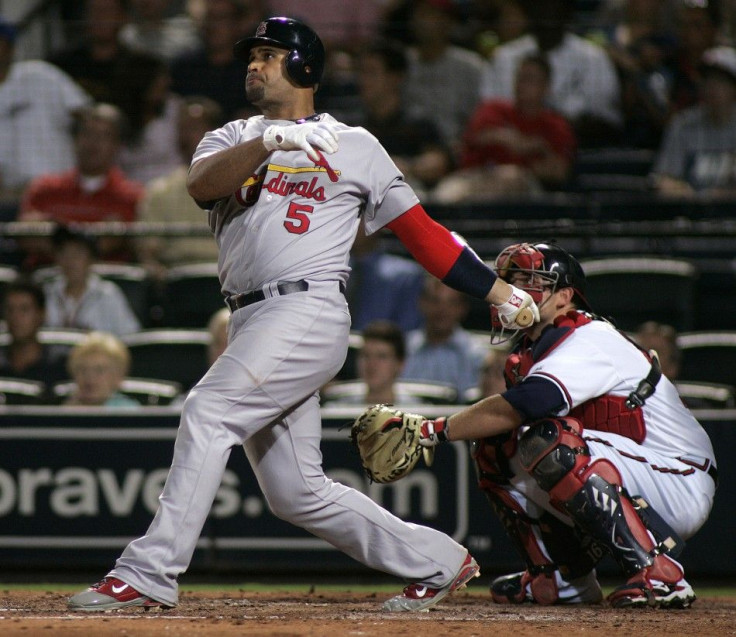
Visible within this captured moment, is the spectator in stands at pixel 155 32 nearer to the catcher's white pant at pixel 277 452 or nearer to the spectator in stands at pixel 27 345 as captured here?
the spectator in stands at pixel 27 345

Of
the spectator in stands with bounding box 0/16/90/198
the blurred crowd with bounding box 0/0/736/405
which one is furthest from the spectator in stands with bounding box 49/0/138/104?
the spectator in stands with bounding box 0/16/90/198

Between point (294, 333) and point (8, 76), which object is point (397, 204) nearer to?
point (294, 333)

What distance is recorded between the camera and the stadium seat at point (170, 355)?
21.8 feet

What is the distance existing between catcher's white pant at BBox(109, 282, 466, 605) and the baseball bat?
564 millimetres

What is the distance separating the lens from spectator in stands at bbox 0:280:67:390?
665 centimetres

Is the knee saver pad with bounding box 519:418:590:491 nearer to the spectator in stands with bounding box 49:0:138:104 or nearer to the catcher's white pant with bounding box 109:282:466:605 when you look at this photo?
the catcher's white pant with bounding box 109:282:466:605

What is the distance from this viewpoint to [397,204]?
383 centimetres

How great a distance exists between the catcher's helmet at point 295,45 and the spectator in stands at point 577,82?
474 centimetres

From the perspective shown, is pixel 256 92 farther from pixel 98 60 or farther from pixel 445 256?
pixel 98 60

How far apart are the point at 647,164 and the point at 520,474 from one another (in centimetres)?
449

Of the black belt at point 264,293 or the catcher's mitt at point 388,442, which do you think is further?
the catcher's mitt at point 388,442

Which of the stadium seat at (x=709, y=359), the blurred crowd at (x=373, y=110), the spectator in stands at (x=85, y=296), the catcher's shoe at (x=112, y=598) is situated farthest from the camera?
the blurred crowd at (x=373, y=110)

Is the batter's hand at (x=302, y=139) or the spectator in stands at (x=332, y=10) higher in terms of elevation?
the spectator in stands at (x=332, y=10)

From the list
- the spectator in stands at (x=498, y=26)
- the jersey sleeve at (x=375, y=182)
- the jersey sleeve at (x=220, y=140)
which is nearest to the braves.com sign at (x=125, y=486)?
the jersey sleeve at (x=375, y=182)
